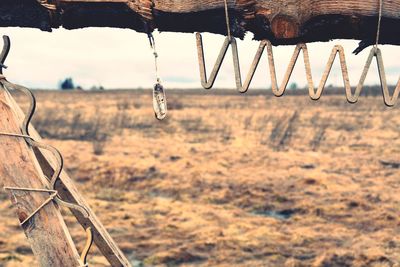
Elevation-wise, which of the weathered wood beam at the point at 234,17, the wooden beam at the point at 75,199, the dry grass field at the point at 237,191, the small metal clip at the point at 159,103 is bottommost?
the dry grass field at the point at 237,191

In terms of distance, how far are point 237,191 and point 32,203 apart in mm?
7615

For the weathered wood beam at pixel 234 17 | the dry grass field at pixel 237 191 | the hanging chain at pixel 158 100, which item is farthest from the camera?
the dry grass field at pixel 237 191

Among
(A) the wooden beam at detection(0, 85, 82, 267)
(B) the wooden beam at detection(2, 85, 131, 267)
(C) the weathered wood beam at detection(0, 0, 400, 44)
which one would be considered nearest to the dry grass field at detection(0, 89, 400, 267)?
(B) the wooden beam at detection(2, 85, 131, 267)

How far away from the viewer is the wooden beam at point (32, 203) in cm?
224

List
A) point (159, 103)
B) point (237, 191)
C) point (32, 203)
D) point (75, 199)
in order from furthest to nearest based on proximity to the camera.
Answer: point (237, 191) < point (75, 199) < point (159, 103) < point (32, 203)

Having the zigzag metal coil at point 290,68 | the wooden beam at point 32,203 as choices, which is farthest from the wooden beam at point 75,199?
the zigzag metal coil at point 290,68

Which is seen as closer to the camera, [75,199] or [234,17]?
[234,17]

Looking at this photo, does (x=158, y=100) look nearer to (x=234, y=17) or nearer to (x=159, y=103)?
(x=159, y=103)

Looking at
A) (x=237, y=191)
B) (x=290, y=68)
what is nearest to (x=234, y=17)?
(x=290, y=68)

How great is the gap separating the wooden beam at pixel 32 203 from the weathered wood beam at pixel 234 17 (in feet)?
1.44

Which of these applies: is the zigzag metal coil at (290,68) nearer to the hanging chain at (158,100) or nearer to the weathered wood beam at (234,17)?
the weathered wood beam at (234,17)

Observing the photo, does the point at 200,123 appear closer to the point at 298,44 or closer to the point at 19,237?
the point at 19,237

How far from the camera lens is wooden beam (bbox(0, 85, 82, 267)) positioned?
224 cm

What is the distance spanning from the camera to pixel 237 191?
9.71 metres
